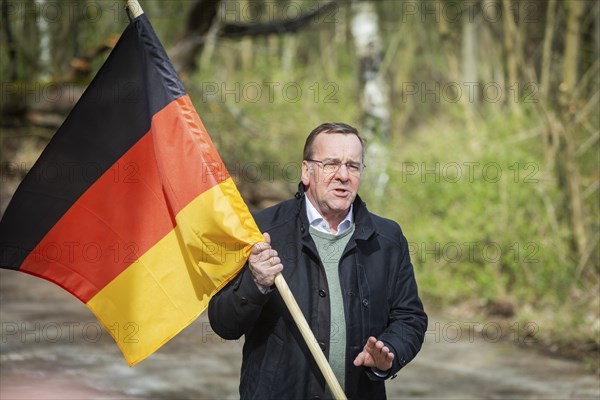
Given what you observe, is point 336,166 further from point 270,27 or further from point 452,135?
point 270,27

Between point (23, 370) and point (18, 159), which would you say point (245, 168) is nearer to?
point (18, 159)

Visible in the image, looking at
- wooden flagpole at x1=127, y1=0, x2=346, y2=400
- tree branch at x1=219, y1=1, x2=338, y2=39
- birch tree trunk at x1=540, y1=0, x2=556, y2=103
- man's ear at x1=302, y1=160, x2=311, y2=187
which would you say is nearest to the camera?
wooden flagpole at x1=127, y1=0, x2=346, y2=400

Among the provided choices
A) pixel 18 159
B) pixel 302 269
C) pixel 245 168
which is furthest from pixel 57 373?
pixel 18 159

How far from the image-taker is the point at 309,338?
3486 millimetres

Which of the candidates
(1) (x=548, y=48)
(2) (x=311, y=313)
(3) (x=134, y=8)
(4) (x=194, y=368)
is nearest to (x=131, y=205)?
(3) (x=134, y=8)

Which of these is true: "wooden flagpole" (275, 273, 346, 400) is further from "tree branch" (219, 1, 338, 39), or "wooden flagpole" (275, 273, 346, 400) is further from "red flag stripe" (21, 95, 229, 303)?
"tree branch" (219, 1, 338, 39)

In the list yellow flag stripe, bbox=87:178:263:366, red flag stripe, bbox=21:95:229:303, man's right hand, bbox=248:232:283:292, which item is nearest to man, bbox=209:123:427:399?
man's right hand, bbox=248:232:283:292

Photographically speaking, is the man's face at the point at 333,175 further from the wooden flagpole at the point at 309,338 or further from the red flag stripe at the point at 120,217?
the red flag stripe at the point at 120,217

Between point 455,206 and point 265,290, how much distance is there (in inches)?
309

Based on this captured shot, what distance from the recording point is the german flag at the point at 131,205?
4.08m

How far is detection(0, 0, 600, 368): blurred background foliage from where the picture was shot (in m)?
9.78

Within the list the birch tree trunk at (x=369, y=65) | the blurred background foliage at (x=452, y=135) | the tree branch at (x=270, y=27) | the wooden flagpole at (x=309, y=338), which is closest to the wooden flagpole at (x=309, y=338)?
the wooden flagpole at (x=309, y=338)

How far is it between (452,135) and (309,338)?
871 centimetres

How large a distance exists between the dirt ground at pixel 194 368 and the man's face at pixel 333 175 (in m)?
3.38
